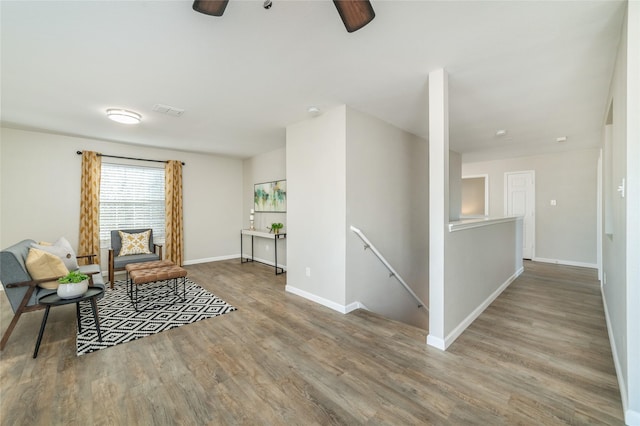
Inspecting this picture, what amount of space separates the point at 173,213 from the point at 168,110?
279 centimetres

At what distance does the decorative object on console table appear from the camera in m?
5.43

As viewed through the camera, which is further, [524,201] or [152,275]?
[524,201]

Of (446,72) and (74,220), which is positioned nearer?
(446,72)

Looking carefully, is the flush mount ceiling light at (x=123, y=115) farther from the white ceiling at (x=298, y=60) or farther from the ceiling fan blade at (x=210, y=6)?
the ceiling fan blade at (x=210, y=6)

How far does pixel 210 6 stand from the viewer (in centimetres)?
128

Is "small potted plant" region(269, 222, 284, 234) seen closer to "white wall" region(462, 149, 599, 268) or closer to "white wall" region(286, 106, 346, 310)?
"white wall" region(286, 106, 346, 310)

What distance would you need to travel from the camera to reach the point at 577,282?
4379 millimetres

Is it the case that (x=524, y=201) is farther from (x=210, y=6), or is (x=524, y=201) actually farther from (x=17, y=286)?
(x=17, y=286)

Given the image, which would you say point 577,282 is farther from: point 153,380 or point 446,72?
point 153,380

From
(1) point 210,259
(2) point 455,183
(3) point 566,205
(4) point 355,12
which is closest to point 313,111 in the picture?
(4) point 355,12

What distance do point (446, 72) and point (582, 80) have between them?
1396 millimetres

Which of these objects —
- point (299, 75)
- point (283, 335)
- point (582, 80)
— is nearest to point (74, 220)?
point (283, 335)

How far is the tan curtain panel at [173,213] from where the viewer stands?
5406mm

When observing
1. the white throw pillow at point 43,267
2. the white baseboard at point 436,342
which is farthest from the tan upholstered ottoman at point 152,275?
the white baseboard at point 436,342
